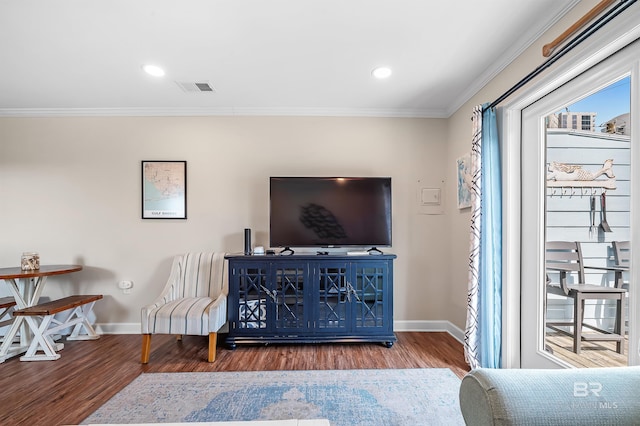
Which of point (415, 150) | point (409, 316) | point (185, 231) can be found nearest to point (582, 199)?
point (415, 150)

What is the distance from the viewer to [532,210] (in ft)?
7.21

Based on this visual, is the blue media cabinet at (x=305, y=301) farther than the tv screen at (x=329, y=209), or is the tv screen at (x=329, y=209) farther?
the tv screen at (x=329, y=209)

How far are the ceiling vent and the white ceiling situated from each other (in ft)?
0.18

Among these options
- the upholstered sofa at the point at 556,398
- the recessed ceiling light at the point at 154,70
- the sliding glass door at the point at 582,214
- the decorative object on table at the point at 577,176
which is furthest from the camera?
the recessed ceiling light at the point at 154,70

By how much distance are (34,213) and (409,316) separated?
4.24 metres

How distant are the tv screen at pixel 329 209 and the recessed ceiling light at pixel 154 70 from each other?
4.25 feet

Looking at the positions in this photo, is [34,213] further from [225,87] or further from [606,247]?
[606,247]

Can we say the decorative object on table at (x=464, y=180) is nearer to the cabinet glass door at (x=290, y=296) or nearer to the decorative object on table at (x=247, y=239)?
the cabinet glass door at (x=290, y=296)

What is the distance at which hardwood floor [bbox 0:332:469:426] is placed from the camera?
199cm

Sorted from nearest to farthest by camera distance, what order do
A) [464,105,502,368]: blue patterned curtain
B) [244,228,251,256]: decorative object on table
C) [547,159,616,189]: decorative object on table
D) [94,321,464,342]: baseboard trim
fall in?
[547,159,616,189]: decorative object on table < [464,105,502,368]: blue patterned curtain < [244,228,251,256]: decorative object on table < [94,321,464,342]: baseboard trim

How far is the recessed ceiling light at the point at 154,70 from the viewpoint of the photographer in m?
2.45

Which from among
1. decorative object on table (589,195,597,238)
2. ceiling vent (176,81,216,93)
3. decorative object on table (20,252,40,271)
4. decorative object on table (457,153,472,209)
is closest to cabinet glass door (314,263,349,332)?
decorative object on table (457,153,472,209)

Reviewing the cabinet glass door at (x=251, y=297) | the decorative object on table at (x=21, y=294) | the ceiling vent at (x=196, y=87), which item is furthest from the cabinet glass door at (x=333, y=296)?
the decorative object on table at (x=21, y=294)

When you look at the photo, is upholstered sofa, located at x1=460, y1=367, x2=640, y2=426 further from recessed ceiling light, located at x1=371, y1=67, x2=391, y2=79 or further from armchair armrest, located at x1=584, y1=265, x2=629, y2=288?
recessed ceiling light, located at x1=371, y1=67, x2=391, y2=79
